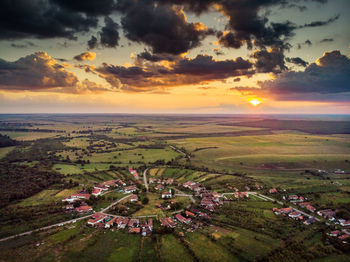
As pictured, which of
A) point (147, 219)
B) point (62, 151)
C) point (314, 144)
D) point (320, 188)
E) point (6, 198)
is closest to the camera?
point (147, 219)

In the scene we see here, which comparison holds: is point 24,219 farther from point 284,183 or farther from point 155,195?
point 284,183

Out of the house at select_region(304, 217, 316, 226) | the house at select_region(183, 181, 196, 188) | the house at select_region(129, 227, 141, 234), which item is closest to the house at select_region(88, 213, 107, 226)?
the house at select_region(129, 227, 141, 234)

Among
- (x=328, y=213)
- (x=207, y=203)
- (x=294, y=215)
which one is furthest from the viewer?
(x=207, y=203)

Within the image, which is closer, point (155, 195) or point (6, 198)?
point (6, 198)

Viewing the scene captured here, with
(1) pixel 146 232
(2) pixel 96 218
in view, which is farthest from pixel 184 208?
(2) pixel 96 218

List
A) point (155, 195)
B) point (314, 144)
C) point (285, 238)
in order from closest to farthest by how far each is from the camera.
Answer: point (285, 238) < point (155, 195) < point (314, 144)

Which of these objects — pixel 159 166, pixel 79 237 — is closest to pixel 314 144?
pixel 159 166

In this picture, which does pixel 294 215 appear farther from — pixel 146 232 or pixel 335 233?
pixel 146 232
